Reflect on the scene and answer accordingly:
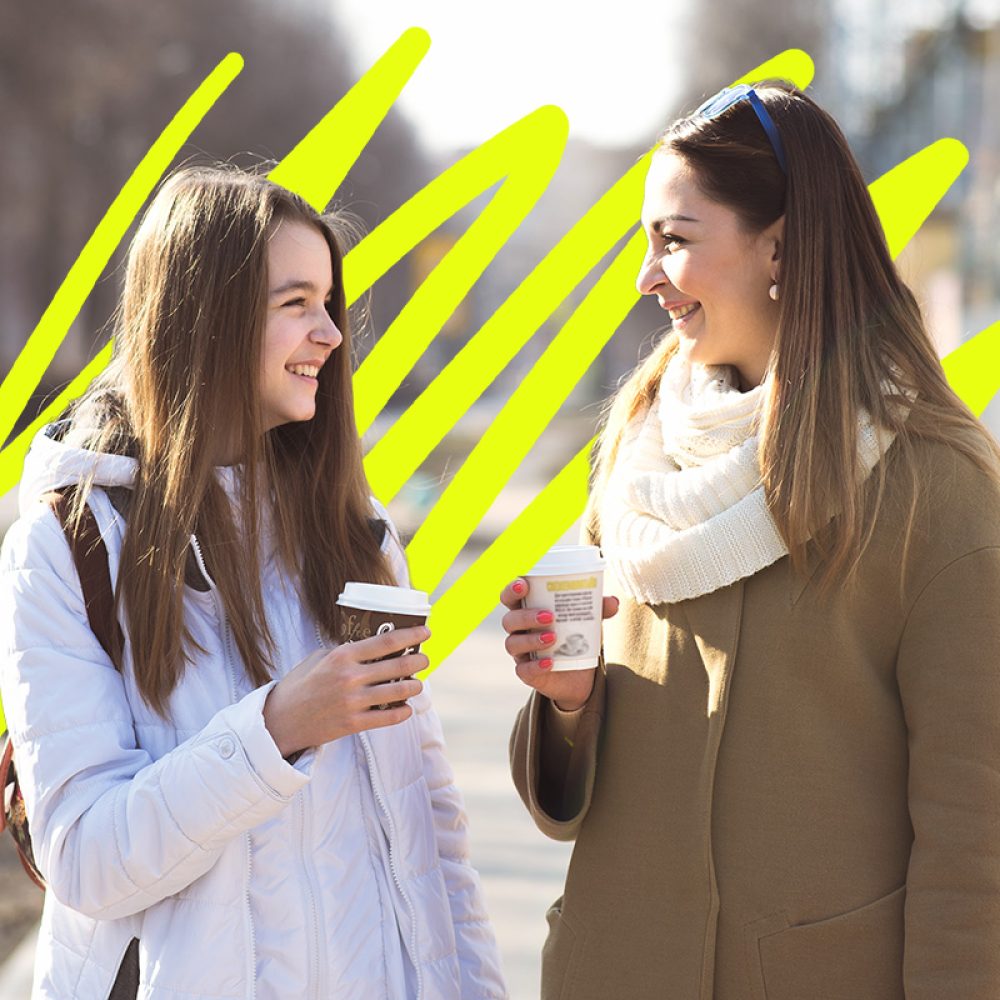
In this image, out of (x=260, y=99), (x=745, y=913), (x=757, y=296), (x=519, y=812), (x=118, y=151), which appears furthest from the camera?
(x=260, y=99)

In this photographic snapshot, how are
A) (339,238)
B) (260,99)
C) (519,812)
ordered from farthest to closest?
(260,99) → (519,812) → (339,238)

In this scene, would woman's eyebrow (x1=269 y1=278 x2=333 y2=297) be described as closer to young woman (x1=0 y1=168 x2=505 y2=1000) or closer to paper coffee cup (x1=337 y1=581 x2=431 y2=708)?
young woman (x1=0 y1=168 x2=505 y2=1000)

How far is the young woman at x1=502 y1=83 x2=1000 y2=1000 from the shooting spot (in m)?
2.26

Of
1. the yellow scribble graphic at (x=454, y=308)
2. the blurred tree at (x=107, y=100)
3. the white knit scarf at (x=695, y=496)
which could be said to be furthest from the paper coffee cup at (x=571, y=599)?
the blurred tree at (x=107, y=100)

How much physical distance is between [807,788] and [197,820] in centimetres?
95

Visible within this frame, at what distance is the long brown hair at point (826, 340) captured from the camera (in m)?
2.37

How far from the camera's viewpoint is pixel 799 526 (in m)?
2.38

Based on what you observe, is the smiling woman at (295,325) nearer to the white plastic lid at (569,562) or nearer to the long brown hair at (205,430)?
the long brown hair at (205,430)

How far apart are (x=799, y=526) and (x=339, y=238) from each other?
106cm

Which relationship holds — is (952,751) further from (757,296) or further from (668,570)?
(757,296)

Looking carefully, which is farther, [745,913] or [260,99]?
[260,99]

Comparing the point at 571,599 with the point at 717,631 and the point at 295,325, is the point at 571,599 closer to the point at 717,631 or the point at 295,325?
the point at 717,631

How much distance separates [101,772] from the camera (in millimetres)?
2320

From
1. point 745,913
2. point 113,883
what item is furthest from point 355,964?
point 745,913
